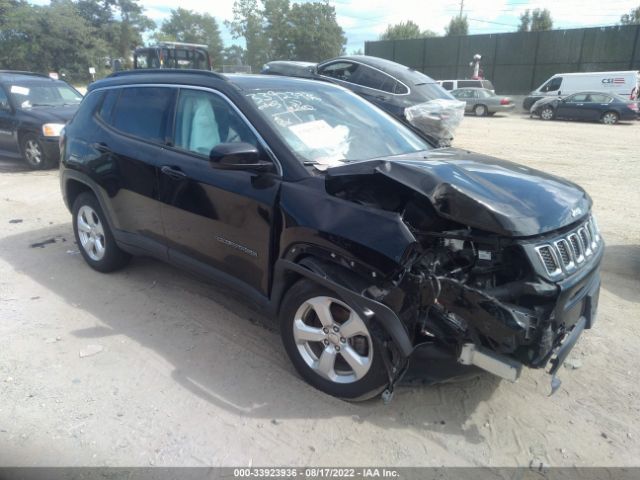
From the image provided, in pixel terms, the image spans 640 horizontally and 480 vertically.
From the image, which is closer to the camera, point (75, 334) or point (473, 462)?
point (473, 462)

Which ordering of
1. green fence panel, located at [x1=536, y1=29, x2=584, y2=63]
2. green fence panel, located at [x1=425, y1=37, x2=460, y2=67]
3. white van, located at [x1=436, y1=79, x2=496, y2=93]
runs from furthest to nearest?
green fence panel, located at [x1=425, y1=37, x2=460, y2=67] → green fence panel, located at [x1=536, y1=29, x2=584, y2=63] → white van, located at [x1=436, y1=79, x2=496, y2=93]

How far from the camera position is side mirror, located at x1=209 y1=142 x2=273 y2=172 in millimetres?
2908

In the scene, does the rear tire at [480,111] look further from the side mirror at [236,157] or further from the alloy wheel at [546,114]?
the side mirror at [236,157]

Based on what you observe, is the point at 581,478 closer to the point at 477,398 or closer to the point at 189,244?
the point at 477,398

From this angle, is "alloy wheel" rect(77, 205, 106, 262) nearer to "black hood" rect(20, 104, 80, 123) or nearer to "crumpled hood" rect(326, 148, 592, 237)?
"crumpled hood" rect(326, 148, 592, 237)

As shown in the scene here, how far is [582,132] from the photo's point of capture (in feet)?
54.6

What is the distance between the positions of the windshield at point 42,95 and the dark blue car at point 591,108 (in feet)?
63.5

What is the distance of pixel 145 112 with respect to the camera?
13.3 ft

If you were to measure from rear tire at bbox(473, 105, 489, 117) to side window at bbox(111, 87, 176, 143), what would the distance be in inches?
900

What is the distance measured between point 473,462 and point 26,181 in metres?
8.99

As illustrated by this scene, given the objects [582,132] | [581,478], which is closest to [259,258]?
[581,478]

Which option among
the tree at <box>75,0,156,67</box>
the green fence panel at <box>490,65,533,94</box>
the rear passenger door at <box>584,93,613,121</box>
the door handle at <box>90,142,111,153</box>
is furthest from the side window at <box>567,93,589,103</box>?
the tree at <box>75,0,156,67</box>

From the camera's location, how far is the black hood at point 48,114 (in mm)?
9120

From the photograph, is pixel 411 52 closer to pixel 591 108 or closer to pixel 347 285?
pixel 591 108
